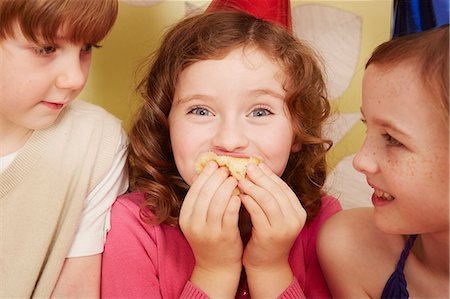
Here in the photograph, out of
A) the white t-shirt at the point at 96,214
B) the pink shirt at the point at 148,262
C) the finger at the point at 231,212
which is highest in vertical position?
the finger at the point at 231,212

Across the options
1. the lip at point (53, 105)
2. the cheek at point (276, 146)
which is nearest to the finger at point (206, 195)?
the cheek at point (276, 146)

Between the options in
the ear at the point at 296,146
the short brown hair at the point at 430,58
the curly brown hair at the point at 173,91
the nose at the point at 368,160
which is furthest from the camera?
the ear at the point at 296,146

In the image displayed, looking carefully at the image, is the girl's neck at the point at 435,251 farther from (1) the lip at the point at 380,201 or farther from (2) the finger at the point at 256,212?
(2) the finger at the point at 256,212

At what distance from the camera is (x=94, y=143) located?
130 cm

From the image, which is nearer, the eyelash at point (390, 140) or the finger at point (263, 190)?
the eyelash at point (390, 140)

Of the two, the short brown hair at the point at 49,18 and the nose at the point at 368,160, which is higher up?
the short brown hair at the point at 49,18

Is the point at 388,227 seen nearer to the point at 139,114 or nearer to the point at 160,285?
the point at 160,285

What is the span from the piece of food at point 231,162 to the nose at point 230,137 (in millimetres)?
21

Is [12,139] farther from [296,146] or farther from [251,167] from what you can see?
[296,146]

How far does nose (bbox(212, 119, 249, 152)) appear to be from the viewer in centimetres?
115

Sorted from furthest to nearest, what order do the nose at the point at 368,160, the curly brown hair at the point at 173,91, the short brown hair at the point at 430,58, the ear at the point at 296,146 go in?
the ear at the point at 296,146 < the curly brown hair at the point at 173,91 < the nose at the point at 368,160 < the short brown hair at the point at 430,58

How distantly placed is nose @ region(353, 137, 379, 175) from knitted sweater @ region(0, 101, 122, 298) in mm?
547

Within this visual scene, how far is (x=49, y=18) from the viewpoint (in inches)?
43.9

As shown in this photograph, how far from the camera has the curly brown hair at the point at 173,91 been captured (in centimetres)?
126
